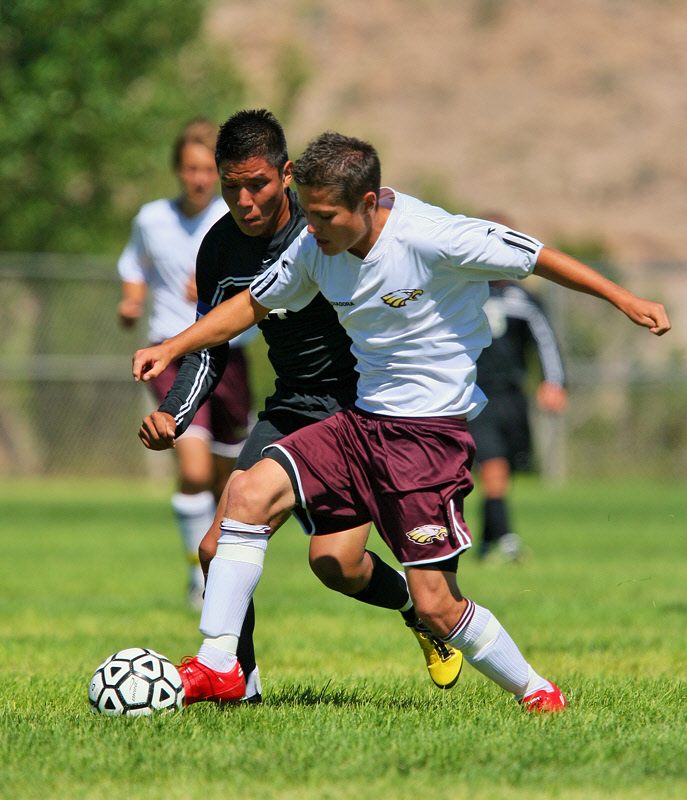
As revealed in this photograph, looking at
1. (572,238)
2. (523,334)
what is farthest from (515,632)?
(572,238)

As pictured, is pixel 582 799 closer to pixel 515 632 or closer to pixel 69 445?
pixel 515 632

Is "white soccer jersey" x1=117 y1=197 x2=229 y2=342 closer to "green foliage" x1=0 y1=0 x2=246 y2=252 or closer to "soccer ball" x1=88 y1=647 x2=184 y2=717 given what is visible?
"soccer ball" x1=88 y1=647 x2=184 y2=717

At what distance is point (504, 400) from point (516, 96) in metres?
35.6

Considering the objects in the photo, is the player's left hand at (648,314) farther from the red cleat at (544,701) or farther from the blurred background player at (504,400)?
the blurred background player at (504,400)

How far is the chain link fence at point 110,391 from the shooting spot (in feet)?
58.2

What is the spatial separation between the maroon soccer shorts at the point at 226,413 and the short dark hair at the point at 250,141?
8.64ft

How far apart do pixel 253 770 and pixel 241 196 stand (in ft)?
6.42

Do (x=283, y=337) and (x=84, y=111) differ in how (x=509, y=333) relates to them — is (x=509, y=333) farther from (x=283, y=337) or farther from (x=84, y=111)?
(x=84, y=111)

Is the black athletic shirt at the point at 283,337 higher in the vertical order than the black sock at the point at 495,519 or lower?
higher

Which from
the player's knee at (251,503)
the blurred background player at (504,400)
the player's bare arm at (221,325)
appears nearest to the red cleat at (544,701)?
the player's knee at (251,503)

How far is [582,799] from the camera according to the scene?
9.00 feet

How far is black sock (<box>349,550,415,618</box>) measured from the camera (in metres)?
4.34

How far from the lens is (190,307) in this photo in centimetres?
676

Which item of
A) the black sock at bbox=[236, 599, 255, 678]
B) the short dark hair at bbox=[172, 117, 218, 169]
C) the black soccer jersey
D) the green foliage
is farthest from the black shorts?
the green foliage
